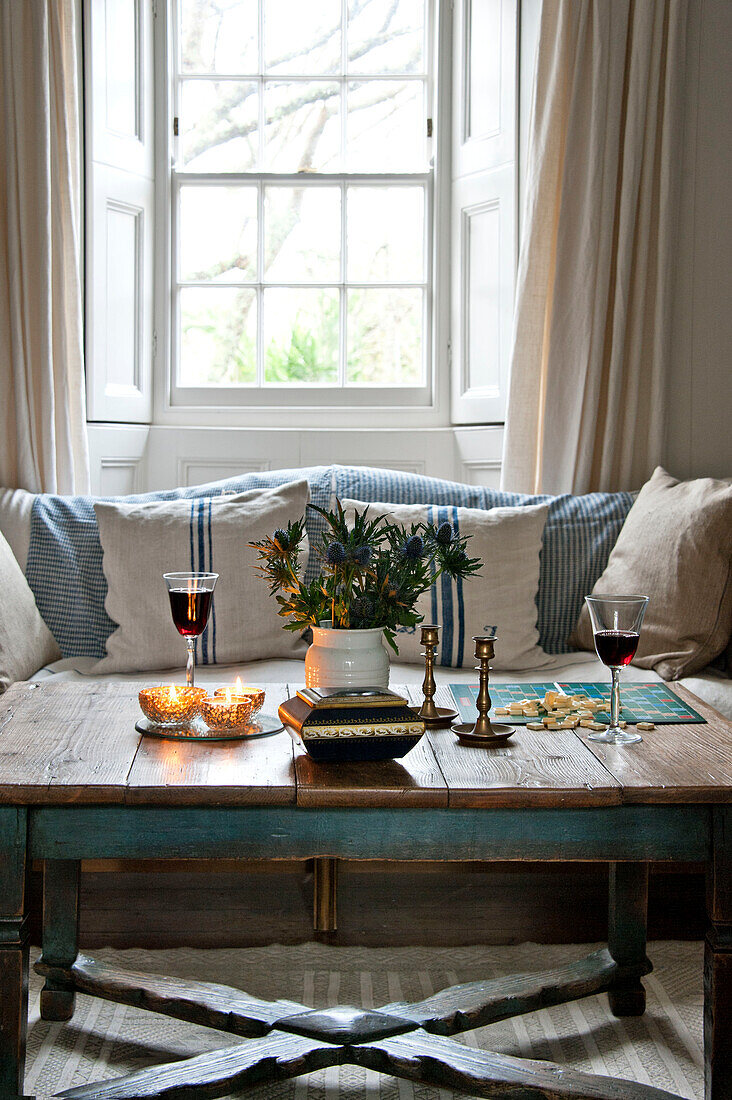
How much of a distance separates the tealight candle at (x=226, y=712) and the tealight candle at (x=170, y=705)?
0.08ft

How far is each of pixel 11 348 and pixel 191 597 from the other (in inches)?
69.8

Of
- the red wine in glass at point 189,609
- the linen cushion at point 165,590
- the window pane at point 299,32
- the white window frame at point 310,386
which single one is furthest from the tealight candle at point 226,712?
the window pane at point 299,32

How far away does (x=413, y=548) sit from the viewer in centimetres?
141

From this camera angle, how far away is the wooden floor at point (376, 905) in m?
1.96

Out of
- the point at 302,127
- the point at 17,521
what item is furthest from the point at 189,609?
the point at 302,127

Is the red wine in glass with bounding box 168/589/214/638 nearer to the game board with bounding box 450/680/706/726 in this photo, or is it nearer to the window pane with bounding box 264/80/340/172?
the game board with bounding box 450/680/706/726

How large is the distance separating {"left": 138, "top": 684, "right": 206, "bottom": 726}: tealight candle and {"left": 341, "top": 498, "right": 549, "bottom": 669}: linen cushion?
1.06m

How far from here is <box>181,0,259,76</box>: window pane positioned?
11.2ft

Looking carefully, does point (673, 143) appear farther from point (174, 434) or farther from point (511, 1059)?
point (511, 1059)

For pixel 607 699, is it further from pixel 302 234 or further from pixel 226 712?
pixel 302 234

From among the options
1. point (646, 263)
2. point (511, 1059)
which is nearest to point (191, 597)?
point (511, 1059)

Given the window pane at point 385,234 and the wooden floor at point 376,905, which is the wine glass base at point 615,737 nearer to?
the wooden floor at point 376,905

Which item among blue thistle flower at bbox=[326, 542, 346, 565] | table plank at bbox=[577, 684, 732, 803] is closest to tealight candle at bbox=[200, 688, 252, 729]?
blue thistle flower at bbox=[326, 542, 346, 565]

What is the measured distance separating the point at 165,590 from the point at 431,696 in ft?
3.51
